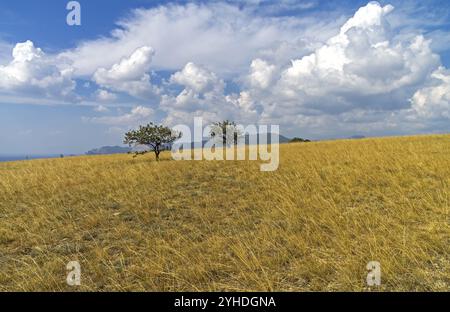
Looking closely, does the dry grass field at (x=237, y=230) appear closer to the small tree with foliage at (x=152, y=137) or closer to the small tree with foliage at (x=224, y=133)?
the small tree with foliage at (x=152, y=137)

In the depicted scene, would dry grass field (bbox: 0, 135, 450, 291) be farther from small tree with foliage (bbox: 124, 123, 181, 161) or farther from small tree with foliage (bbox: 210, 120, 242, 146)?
small tree with foliage (bbox: 210, 120, 242, 146)

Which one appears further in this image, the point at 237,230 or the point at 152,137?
the point at 152,137

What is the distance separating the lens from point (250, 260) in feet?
17.4

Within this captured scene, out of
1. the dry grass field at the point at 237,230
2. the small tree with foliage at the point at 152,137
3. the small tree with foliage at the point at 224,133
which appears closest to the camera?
the dry grass field at the point at 237,230

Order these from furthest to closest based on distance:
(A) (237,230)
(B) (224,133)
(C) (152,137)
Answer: (B) (224,133) → (C) (152,137) → (A) (237,230)

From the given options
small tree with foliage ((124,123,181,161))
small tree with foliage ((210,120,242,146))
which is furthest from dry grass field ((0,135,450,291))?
small tree with foliage ((210,120,242,146))

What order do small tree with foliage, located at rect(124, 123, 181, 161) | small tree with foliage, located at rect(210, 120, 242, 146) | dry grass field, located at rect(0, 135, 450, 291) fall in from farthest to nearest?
small tree with foliage, located at rect(210, 120, 242, 146) → small tree with foliage, located at rect(124, 123, 181, 161) → dry grass field, located at rect(0, 135, 450, 291)

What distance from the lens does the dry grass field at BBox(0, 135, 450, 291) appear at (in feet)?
16.0

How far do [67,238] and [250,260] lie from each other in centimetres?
486

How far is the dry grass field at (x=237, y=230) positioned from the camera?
4.89 m

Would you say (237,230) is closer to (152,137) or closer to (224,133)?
(152,137)

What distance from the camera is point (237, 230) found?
715cm

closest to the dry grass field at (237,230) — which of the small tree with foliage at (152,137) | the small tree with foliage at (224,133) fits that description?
the small tree with foliage at (152,137)

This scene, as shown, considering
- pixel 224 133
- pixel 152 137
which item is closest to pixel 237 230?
pixel 152 137
